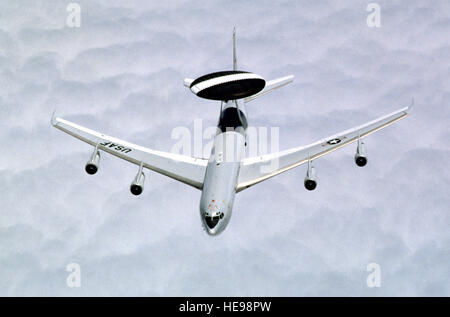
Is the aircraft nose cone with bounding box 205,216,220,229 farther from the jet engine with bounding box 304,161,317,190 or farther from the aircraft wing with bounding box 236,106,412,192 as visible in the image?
the jet engine with bounding box 304,161,317,190

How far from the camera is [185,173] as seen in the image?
2628 inches

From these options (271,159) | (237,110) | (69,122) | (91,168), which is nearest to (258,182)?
(271,159)

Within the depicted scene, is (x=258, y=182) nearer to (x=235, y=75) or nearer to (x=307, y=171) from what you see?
(x=307, y=171)

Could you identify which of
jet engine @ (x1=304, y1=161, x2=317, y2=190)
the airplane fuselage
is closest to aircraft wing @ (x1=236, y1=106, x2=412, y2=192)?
Result: the airplane fuselage

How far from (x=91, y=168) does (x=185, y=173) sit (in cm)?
870

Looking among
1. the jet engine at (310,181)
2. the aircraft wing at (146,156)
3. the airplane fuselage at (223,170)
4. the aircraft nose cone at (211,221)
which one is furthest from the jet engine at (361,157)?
the aircraft nose cone at (211,221)

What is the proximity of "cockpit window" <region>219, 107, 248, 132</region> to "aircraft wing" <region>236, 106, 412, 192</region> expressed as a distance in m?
4.25

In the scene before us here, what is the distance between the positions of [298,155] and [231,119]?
8317mm

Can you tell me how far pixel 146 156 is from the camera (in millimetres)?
68562

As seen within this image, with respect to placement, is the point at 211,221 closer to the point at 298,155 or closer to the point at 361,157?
the point at 298,155

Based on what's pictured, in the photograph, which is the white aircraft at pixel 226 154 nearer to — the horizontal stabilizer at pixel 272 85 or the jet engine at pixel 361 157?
the jet engine at pixel 361 157

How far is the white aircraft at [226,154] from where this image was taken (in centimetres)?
6400

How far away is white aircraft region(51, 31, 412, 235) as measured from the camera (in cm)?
6400

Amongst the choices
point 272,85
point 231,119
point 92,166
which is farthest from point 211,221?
point 272,85
